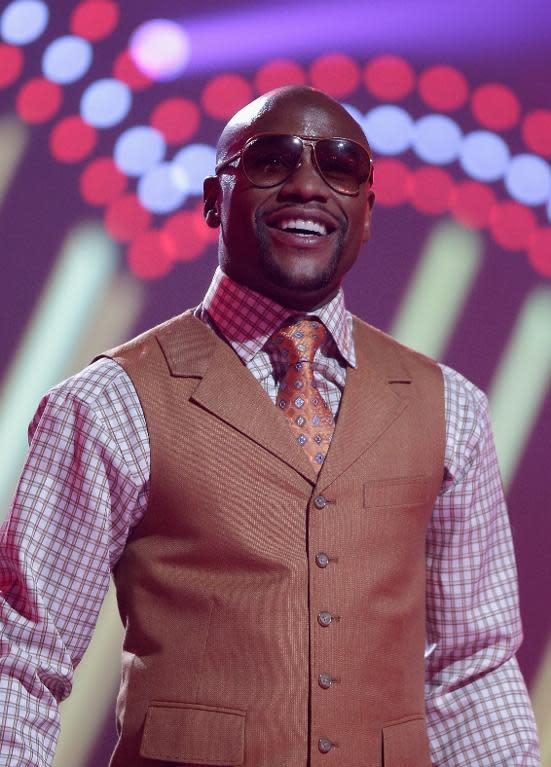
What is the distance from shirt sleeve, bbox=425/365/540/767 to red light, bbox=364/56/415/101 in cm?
76

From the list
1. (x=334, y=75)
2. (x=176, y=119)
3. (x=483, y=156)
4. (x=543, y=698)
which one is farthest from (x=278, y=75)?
(x=543, y=698)

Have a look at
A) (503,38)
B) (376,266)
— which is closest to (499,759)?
(376,266)

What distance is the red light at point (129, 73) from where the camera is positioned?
217 cm

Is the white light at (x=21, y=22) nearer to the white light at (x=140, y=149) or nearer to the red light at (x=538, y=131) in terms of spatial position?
the white light at (x=140, y=149)

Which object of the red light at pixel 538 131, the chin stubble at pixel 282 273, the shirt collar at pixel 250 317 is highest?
the red light at pixel 538 131

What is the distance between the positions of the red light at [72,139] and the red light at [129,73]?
0.35 ft

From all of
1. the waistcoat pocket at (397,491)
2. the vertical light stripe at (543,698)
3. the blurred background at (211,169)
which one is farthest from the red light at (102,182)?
the vertical light stripe at (543,698)

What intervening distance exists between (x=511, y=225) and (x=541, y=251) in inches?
3.0

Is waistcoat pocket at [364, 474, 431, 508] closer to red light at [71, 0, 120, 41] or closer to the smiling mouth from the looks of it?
the smiling mouth

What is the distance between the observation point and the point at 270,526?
4.76 feet

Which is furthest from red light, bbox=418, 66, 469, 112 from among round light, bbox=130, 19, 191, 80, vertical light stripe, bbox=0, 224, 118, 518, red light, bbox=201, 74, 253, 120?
vertical light stripe, bbox=0, 224, 118, 518

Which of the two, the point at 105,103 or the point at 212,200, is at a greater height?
the point at 105,103

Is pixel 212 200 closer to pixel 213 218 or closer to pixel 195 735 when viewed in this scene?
pixel 213 218

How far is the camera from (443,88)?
88.7 inches
